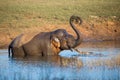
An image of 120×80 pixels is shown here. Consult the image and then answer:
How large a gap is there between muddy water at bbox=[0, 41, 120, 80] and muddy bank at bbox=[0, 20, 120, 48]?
3189 millimetres

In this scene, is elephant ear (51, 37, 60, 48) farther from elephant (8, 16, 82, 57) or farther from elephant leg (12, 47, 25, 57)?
elephant leg (12, 47, 25, 57)

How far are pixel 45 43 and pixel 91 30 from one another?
7.07 m

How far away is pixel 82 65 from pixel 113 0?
55.1 feet

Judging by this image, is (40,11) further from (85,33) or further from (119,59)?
(119,59)

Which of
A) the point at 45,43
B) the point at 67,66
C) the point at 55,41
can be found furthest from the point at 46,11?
the point at 67,66

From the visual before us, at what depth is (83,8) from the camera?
2856cm

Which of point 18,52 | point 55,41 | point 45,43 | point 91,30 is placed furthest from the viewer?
point 91,30

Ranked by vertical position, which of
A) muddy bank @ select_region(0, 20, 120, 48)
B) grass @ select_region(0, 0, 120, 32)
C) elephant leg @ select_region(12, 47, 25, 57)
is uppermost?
grass @ select_region(0, 0, 120, 32)

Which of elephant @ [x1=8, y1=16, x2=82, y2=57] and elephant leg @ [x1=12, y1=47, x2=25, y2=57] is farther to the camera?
elephant leg @ [x1=12, y1=47, x2=25, y2=57]

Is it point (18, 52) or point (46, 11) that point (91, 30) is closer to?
point (46, 11)

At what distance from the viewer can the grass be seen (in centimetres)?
2509

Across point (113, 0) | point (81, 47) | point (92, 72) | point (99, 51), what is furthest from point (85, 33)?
point (92, 72)

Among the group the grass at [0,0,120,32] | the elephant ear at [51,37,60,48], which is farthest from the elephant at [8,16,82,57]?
the grass at [0,0,120,32]

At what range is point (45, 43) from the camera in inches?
720
